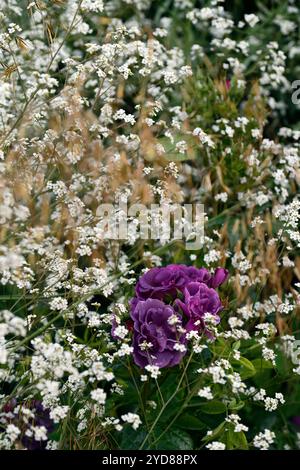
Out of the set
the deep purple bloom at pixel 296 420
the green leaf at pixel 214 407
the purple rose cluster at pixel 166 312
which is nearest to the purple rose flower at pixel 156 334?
the purple rose cluster at pixel 166 312

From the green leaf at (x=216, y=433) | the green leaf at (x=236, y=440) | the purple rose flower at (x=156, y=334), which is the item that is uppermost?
the purple rose flower at (x=156, y=334)

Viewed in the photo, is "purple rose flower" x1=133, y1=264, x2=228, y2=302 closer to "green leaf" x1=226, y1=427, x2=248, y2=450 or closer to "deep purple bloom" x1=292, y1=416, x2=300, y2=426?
"green leaf" x1=226, y1=427, x2=248, y2=450

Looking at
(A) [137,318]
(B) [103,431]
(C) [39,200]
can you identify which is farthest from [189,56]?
(B) [103,431]

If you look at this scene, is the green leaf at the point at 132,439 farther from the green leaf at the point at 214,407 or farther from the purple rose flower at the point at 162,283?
the purple rose flower at the point at 162,283

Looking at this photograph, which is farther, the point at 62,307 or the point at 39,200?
the point at 39,200

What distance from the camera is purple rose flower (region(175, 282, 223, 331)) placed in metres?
1.45

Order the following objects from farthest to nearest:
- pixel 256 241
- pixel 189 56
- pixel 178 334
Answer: pixel 189 56 < pixel 256 241 < pixel 178 334

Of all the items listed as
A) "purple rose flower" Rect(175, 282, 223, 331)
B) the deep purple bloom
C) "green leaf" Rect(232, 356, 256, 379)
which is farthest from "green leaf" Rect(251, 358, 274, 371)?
the deep purple bloom

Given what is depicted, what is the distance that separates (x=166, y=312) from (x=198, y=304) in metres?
0.06

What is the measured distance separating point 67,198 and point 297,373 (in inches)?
21.7

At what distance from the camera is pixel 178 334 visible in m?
1.46

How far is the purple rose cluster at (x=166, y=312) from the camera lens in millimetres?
1442

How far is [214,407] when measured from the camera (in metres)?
1.49
